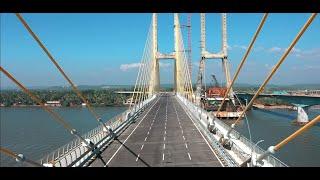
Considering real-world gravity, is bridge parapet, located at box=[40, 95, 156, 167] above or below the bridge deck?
above

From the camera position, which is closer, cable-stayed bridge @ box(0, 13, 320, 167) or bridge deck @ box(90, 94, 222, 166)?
cable-stayed bridge @ box(0, 13, 320, 167)

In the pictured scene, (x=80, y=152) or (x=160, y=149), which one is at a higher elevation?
(x=80, y=152)

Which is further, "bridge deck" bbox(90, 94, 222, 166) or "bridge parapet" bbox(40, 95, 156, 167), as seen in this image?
"bridge deck" bbox(90, 94, 222, 166)

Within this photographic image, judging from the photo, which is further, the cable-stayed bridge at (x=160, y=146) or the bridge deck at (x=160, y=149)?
the bridge deck at (x=160, y=149)

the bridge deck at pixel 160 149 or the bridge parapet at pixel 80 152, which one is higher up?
the bridge parapet at pixel 80 152

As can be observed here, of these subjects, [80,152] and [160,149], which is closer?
[80,152]

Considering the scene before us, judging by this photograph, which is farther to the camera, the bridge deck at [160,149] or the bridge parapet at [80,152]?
the bridge deck at [160,149]

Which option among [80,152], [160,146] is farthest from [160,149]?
[80,152]

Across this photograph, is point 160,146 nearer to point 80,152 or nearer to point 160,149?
point 160,149
